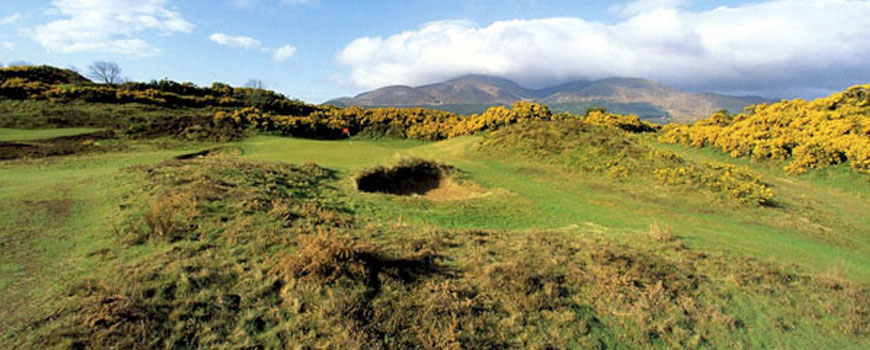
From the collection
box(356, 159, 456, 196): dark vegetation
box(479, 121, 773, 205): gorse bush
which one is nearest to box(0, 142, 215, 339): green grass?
box(356, 159, 456, 196): dark vegetation

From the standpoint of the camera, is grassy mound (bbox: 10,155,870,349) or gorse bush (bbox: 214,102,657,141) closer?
grassy mound (bbox: 10,155,870,349)

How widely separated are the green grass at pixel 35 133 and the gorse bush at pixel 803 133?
1873 inches

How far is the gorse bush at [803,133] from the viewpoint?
20703 millimetres

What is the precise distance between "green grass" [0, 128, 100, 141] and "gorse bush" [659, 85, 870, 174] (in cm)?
4758

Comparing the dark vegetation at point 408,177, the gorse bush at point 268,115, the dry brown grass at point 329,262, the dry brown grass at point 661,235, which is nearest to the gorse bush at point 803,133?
the gorse bush at point 268,115

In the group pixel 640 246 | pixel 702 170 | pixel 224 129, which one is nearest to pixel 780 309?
pixel 640 246

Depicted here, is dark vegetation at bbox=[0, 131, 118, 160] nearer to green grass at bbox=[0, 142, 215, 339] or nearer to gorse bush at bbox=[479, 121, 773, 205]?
green grass at bbox=[0, 142, 215, 339]

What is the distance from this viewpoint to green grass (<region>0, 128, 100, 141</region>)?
70.3 ft

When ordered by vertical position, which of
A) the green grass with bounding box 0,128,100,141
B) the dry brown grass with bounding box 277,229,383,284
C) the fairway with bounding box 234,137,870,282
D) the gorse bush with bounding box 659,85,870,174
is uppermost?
the gorse bush with bounding box 659,85,870,174

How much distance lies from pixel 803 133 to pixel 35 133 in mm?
51986

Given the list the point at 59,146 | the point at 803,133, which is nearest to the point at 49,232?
the point at 59,146

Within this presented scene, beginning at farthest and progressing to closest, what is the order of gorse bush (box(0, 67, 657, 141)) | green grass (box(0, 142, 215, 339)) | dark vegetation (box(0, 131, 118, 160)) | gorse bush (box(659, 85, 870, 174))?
gorse bush (box(0, 67, 657, 141))
gorse bush (box(659, 85, 870, 174))
dark vegetation (box(0, 131, 118, 160))
green grass (box(0, 142, 215, 339))

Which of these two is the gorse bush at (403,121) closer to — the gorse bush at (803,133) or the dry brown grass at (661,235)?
the gorse bush at (803,133)

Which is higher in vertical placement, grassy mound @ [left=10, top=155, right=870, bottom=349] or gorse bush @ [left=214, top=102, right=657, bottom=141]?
gorse bush @ [left=214, top=102, right=657, bottom=141]
